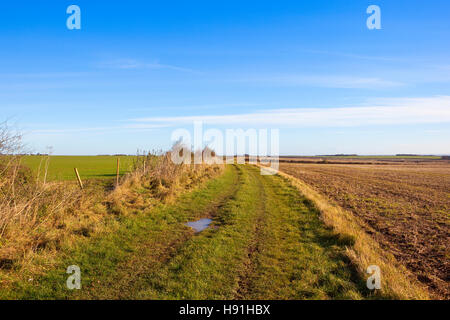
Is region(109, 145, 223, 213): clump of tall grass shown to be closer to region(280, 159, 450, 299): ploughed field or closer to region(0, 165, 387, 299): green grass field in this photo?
region(0, 165, 387, 299): green grass field

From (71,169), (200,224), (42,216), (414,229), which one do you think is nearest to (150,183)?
(200,224)

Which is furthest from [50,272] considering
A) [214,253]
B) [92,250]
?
[214,253]

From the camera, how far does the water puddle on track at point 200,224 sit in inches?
380

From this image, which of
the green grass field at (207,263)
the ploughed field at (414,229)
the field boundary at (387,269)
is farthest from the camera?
the ploughed field at (414,229)

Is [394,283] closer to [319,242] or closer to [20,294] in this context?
[319,242]

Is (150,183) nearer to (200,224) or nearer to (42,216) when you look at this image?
(200,224)

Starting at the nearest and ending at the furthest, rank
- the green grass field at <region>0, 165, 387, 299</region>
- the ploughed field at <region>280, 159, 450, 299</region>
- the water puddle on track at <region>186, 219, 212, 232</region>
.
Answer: the green grass field at <region>0, 165, 387, 299</region> → the ploughed field at <region>280, 159, 450, 299</region> → the water puddle on track at <region>186, 219, 212, 232</region>

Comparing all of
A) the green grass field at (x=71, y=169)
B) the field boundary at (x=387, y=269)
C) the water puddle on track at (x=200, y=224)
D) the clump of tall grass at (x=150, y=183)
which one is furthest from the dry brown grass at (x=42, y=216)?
the field boundary at (x=387, y=269)

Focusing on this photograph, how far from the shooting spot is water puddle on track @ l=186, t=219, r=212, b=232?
9.65 m

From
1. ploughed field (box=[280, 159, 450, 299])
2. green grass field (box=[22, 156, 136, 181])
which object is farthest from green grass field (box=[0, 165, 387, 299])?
green grass field (box=[22, 156, 136, 181])

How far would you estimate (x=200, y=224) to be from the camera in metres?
10.2

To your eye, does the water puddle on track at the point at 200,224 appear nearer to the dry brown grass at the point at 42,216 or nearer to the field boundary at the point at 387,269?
the dry brown grass at the point at 42,216
